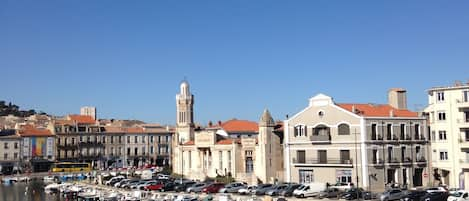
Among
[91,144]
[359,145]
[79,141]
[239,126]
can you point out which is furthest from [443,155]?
[79,141]

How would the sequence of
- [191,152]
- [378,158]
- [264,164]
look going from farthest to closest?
[191,152] < [264,164] < [378,158]

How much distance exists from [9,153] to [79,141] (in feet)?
42.2

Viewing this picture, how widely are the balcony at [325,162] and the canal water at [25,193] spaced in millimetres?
27222

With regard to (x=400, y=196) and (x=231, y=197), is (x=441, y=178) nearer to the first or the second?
(x=400, y=196)

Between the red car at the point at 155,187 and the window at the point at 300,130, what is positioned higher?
the window at the point at 300,130

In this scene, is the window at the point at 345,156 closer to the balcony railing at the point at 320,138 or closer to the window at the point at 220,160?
the balcony railing at the point at 320,138

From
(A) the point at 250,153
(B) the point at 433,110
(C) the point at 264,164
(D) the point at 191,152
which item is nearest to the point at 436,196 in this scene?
(B) the point at 433,110

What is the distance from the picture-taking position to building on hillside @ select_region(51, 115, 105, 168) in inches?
4464

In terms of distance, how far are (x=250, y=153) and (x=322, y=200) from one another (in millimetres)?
22421

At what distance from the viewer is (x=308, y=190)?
52.8 m

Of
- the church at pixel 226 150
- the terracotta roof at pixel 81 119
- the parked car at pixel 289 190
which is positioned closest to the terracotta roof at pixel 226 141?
the church at pixel 226 150

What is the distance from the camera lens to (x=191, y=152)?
79188mm

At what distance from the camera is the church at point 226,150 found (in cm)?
6606

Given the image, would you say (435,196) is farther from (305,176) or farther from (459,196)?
(305,176)
